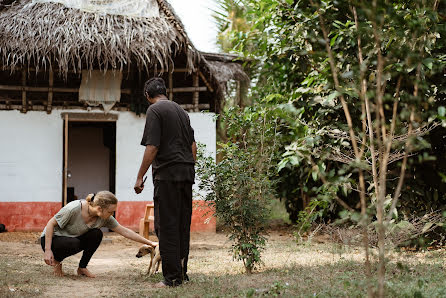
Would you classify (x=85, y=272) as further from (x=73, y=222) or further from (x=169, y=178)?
(x=169, y=178)

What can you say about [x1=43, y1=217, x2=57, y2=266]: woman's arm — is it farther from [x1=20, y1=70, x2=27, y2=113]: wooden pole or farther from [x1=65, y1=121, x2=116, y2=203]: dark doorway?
[x1=65, y1=121, x2=116, y2=203]: dark doorway

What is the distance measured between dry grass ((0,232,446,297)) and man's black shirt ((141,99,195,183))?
881 millimetres

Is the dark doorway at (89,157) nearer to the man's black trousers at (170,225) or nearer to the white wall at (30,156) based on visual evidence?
the white wall at (30,156)

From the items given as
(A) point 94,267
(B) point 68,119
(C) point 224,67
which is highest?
(C) point 224,67

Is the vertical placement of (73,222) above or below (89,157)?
above

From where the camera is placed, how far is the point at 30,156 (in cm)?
883

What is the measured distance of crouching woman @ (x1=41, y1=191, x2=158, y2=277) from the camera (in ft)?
14.6

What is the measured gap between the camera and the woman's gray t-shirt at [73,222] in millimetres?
4590

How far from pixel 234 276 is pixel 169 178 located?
3.68ft

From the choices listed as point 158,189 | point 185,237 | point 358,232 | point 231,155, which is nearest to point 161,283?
point 185,237

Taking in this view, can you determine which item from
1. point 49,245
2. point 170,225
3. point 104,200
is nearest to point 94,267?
point 49,245

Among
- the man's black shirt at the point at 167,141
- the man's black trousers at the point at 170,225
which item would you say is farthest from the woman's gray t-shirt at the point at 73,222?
the man's black shirt at the point at 167,141

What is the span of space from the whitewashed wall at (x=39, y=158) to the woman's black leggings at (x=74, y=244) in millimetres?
4151

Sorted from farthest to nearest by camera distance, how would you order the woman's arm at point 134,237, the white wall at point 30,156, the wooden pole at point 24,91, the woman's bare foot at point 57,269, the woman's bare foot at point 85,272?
the wooden pole at point 24,91, the white wall at point 30,156, the woman's bare foot at point 85,272, the woman's bare foot at point 57,269, the woman's arm at point 134,237
